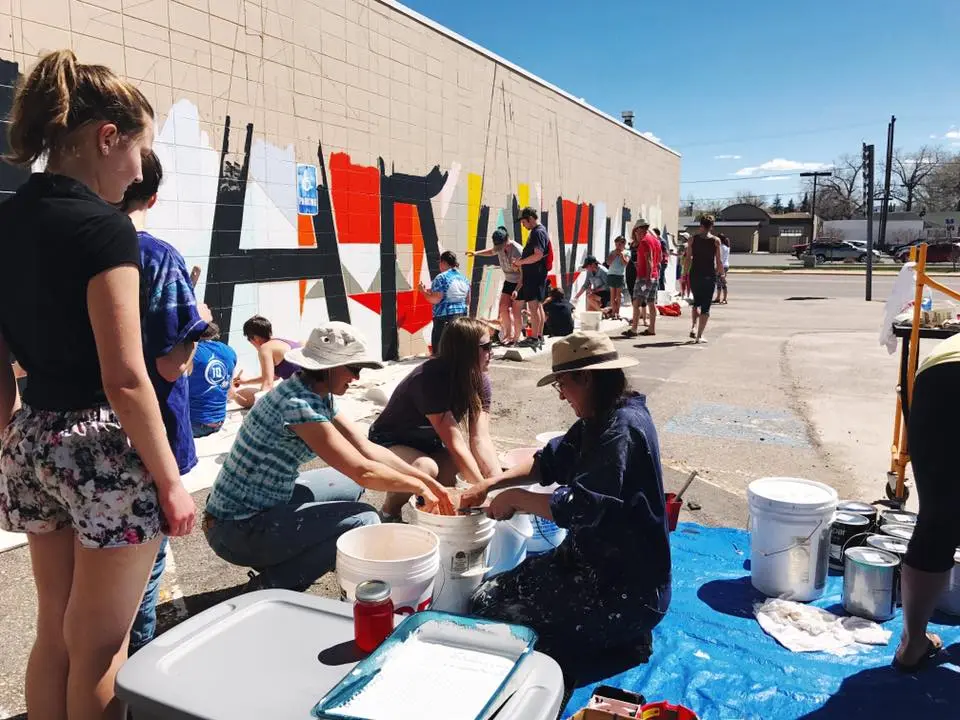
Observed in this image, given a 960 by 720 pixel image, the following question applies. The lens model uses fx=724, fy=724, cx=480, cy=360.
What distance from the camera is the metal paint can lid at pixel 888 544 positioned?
334cm

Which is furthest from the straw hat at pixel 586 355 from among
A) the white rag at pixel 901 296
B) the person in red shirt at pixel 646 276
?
the person in red shirt at pixel 646 276

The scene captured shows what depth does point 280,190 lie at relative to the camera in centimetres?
736

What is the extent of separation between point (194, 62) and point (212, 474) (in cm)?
372

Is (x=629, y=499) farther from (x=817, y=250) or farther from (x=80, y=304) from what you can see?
(x=817, y=250)

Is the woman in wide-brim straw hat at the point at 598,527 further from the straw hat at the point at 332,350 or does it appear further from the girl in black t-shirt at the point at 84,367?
the girl in black t-shirt at the point at 84,367

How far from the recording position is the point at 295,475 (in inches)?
127

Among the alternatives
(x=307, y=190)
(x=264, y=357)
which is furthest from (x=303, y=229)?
(x=264, y=357)

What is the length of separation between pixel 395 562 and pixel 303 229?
5.79 meters

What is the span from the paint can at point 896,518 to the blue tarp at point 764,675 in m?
0.61

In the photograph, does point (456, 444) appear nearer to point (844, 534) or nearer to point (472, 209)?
point (844, 534)

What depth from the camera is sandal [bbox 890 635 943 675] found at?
2.77m

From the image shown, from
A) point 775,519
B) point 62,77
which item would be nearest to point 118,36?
point 62,77

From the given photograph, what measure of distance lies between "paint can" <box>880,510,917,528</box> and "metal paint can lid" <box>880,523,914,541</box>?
34 millimetres

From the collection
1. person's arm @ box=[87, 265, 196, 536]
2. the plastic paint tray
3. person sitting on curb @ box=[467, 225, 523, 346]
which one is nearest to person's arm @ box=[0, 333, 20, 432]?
person's arm @ box=[87, 265, 196, 536]
